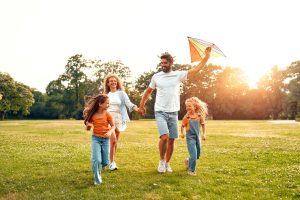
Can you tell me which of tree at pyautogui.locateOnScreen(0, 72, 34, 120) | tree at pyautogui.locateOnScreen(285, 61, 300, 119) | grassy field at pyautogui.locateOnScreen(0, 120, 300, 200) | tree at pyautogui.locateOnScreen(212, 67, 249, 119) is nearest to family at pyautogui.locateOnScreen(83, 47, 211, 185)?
grassy field at pyautogui.locateOnScreen(0, 120, 300, 200)

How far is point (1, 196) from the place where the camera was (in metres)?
7.75

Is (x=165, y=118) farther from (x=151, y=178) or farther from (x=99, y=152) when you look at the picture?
(x=99, y=152)

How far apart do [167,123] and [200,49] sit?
7.15 ft

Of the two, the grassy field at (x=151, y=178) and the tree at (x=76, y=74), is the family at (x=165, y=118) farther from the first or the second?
the tree at (x=76, y=74)

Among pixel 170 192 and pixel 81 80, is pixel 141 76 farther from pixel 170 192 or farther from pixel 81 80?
pixel 170 192

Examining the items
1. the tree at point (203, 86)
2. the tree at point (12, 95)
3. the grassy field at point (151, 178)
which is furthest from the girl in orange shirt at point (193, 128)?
the tree at point (203, 86)

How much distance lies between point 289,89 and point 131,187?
279 ft

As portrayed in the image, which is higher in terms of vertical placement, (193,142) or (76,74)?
(76,74)

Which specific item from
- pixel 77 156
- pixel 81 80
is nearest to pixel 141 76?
pixel 81 80

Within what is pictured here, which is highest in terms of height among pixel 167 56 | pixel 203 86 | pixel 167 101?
pixel 203 86

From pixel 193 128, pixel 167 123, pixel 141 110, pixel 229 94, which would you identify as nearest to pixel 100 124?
pixel 141 110

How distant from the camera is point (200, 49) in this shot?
9.92 metres

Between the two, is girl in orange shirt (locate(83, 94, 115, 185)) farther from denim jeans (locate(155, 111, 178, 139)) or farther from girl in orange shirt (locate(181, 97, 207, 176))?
girl in orange shirt (locate(181, 97, 207, 176))

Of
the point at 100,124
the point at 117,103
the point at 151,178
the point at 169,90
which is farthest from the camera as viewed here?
the point at 117,103
